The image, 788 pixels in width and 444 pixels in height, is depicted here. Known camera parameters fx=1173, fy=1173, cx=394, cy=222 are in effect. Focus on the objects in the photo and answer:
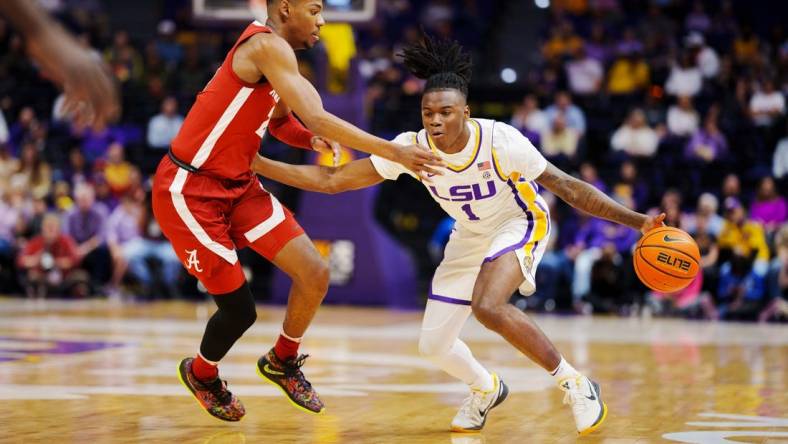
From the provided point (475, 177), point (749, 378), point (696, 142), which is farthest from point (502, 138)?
point (696, 142)

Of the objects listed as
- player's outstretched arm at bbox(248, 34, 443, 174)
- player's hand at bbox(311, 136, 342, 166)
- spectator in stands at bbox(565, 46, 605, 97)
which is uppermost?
spectator in stands at bbox(565, 46, 605, 97)

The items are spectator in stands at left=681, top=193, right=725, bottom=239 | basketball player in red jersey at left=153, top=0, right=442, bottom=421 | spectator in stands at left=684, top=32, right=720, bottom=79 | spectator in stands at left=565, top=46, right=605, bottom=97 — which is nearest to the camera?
basketball player in red jersey at left=153, top=0, right=442, bottom=421

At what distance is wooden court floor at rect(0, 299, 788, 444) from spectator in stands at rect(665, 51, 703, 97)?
4.53 metres

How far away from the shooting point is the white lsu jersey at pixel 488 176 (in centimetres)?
568

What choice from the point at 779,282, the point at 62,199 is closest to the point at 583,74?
the point at 779,282

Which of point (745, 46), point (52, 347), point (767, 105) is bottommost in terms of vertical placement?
point (52, 347)

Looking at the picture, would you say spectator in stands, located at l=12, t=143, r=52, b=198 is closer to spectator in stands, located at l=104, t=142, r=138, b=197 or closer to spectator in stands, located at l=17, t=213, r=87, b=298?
spectator in stands, located at l=104, t=142, r=138, b=197

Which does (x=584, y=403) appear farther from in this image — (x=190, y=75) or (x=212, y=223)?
(x=190, y=75)

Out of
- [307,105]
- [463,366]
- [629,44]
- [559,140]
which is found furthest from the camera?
[629,44]

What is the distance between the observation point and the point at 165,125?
1631cm

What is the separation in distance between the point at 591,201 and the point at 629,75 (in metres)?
11.1

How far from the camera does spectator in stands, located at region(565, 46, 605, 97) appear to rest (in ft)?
54.0

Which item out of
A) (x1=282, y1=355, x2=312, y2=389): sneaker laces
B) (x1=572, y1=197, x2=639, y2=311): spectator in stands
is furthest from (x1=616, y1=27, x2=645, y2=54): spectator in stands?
(x1=282, y1=355, x2=312, y2=389): sneaker laces

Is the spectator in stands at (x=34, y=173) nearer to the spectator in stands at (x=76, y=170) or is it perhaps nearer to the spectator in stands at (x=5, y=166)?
the spectator in stands at (x=5, y=166)
